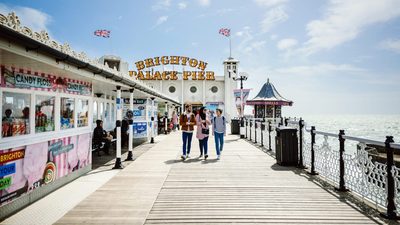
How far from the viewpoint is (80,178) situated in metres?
6.08

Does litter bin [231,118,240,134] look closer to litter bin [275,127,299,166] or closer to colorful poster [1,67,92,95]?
litter bin [275,127,299,166]

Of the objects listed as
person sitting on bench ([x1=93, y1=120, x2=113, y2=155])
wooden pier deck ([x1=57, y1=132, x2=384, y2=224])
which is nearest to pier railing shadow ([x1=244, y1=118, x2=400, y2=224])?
wooden pier deck ([x1=57, y1=132, x2=384, y2=224])

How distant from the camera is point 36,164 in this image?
182 inches

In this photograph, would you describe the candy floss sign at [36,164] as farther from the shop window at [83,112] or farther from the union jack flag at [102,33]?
the union jack flag at [102,33]

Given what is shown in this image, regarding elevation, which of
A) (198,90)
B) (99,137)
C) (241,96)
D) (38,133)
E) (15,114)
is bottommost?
(99,137)

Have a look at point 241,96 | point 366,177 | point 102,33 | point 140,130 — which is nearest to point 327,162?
point 366,177

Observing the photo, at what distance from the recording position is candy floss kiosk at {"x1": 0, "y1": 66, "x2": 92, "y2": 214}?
404 centimetres

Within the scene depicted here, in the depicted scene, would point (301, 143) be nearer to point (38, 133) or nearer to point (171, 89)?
point (38, 133)

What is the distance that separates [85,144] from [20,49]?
372cm

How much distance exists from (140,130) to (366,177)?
10966 millimetres

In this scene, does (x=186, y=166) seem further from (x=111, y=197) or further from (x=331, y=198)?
(x=331, y=198)

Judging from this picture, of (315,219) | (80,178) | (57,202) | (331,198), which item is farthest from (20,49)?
(331,198)

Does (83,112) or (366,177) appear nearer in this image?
(366,177)

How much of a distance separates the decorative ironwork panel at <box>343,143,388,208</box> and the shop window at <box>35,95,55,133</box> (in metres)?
6.14
